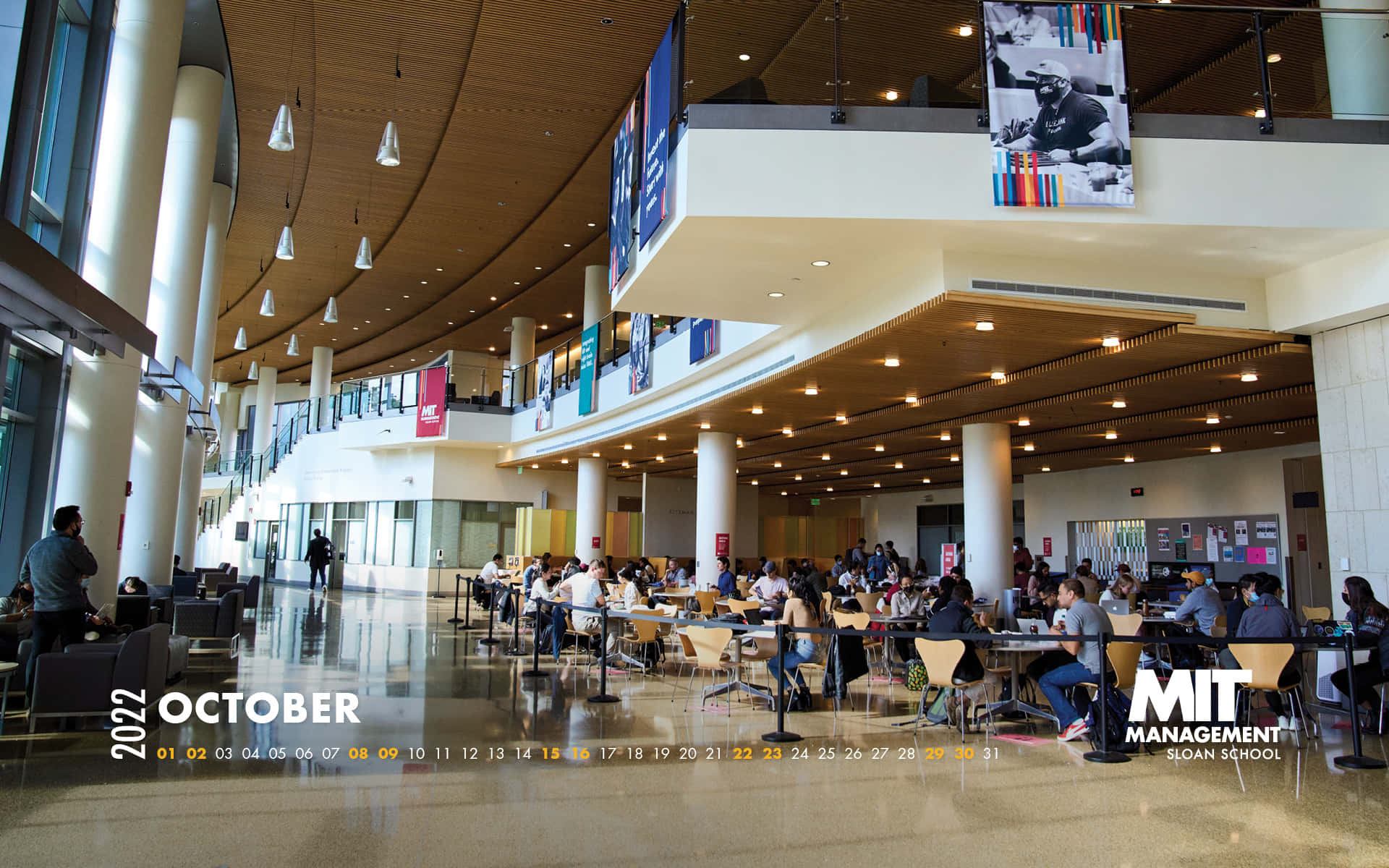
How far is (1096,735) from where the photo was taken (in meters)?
6.44

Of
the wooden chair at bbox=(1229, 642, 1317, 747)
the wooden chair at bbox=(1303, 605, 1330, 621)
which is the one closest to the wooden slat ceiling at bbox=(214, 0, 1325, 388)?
the wooden chair at bbox=(1229, 642, 1317, 747)

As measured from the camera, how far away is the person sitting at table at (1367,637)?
6.82 metres

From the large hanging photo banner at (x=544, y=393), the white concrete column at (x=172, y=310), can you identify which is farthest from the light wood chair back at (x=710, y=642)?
the large hanging photo banner at (x=544, y=393)

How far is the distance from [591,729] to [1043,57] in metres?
6.48

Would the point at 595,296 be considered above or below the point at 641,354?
above

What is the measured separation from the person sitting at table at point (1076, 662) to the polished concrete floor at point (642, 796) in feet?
0.75

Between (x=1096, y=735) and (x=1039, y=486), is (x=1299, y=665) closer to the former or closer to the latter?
(x=1096, y=735)

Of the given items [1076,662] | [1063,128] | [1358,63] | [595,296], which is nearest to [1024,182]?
[1063,128]

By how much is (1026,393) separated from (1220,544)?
8397mm

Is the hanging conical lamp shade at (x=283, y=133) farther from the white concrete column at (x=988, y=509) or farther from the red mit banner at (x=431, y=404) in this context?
the red mit banner at (x=431, y=404)

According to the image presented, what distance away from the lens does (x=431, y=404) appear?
23.4 metres

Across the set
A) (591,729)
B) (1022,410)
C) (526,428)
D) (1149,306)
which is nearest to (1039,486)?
(1022,410)

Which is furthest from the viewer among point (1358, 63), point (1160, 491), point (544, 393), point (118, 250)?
point (544, 393)

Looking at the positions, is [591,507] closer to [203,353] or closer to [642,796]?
[203,353]
